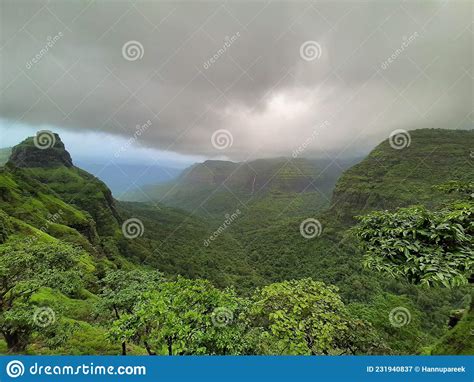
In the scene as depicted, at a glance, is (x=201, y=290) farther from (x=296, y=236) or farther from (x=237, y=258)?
(x=296, y=236)

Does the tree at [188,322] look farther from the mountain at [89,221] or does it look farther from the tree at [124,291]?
the mountain at [89,221]

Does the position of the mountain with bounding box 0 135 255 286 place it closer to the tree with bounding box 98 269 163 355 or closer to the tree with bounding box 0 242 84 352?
the tree with bounding box 0 242 84 352

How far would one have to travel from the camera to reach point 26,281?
11000mm

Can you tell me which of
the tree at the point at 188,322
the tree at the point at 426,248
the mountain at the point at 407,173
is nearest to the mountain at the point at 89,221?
the tree at the point at 188,322

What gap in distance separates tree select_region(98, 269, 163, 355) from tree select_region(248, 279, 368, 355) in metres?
4.33

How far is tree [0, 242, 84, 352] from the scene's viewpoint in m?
10.5

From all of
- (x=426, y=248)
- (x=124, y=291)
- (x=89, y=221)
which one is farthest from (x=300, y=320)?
(x=89, y=221)

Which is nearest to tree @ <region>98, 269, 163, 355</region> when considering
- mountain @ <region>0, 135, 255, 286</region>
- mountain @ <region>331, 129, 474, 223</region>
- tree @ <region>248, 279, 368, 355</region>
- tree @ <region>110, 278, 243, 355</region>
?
tree @ <region>110, 278, 243, 355</region>

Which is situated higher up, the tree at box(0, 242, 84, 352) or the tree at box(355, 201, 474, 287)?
the tree at box(355, 201, 474, 287)

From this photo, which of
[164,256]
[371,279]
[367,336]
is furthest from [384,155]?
[367,336]

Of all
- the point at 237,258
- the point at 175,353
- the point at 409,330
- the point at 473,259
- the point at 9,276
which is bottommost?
the point at 237,258

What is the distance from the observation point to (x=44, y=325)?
1076 cm

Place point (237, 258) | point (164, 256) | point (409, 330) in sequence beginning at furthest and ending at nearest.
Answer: point (237, 258)
point (164, 256)
point (409, 330)

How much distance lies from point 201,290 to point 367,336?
22.3 ft
